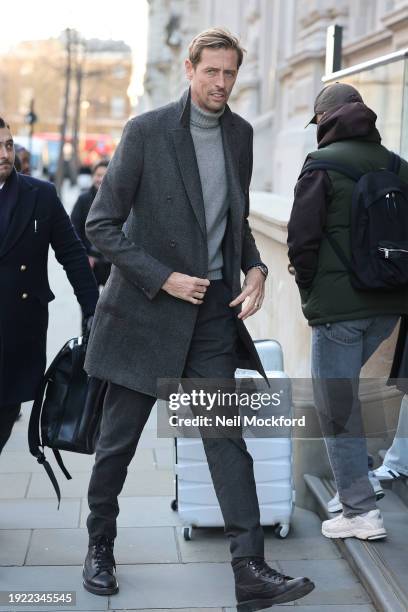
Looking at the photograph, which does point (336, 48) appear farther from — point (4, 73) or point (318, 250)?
point (4, 73)

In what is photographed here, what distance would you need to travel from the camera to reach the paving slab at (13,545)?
4.49 meters

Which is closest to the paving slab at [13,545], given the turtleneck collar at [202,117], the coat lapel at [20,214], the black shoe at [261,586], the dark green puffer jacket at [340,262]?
the black shoe at [261,586]

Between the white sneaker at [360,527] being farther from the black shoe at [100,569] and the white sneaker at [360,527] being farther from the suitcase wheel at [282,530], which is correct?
the black shoe at [100,569]

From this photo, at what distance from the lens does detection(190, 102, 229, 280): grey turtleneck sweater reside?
3883mm

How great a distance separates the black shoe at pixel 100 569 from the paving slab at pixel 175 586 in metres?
0.05

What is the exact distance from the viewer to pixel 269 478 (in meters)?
4.75

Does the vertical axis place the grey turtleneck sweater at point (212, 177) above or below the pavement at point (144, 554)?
above

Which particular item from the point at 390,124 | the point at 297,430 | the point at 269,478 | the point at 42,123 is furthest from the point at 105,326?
the point at 42,123

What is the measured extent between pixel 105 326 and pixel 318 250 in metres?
0.86

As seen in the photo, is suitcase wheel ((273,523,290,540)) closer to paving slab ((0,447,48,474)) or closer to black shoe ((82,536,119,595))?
black shoe ((82,536,119,595))

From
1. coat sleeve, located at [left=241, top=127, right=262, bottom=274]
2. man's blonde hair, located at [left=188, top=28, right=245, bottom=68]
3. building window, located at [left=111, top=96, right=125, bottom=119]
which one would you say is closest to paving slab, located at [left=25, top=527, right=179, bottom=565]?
coat sleeve, located at [left=241, top=127, right=262, bottom=274]

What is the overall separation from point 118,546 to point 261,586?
114 centimetres

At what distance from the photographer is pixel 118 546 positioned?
470cm

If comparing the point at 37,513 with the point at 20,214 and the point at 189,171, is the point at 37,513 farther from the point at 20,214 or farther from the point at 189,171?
the point at 189,171
